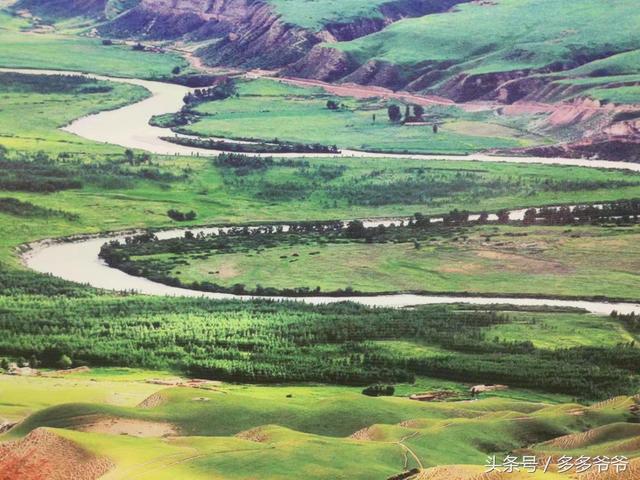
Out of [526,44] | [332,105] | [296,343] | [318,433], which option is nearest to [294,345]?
[296,343]

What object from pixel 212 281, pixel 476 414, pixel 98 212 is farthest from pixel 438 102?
pixel 476 414

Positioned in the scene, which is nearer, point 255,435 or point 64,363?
point 255,435

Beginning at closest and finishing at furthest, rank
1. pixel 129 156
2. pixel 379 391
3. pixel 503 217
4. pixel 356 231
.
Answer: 1. pixel 379 391
2. pixel 356 231
3. pixel 503 217
4. pixel 129 156

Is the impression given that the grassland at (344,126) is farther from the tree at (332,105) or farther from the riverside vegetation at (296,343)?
the riverside vegetation at (296,343)

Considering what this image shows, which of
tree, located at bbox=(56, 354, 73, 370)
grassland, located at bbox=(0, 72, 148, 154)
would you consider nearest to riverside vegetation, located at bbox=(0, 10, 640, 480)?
tree, located at bbox=(56, 354, 73, 370)

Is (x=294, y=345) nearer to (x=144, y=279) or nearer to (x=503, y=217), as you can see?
(x=144, y=279)

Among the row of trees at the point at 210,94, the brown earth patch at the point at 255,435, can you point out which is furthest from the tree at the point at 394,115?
the brown earth patch at the point at 255,435

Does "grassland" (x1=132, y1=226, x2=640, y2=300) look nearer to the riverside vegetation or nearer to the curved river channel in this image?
the riverside vegetation
